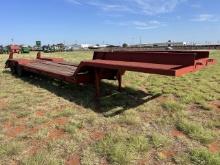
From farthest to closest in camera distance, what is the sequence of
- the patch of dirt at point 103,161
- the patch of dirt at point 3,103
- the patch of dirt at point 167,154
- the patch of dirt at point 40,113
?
the patch of dirt at point 3,103
the patch of dirt at point 40,113
the patch of dirt at point 167,154
the patch of dirt at point 103,161

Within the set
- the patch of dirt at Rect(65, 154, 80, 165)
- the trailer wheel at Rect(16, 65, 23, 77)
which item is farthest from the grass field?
the trailer wheel at Rect(16, 65, 23, 77)

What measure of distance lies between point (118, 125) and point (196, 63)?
6.23ft

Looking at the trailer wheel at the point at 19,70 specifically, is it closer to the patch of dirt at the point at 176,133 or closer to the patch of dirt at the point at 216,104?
the patch of dirt at the point at 216,104

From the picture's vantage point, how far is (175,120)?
204 inches

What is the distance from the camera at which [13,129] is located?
16.0 ft

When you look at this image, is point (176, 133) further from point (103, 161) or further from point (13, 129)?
point (13, 129)

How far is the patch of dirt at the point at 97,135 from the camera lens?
449 centimetres

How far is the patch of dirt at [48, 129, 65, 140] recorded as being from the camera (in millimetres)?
4527

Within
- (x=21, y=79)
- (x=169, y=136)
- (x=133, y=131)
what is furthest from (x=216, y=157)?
(x=21, y=79)

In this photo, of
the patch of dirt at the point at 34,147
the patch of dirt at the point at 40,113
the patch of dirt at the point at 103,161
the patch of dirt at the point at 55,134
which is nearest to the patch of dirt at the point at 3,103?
the patch of dirt at the point at 40,113

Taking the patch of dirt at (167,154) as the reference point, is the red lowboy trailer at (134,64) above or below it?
above

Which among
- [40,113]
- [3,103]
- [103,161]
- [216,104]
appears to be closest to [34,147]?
[103,161]

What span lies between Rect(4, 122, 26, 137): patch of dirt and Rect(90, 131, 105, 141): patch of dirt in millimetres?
1244

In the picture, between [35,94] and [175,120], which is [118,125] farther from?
[35,94]
